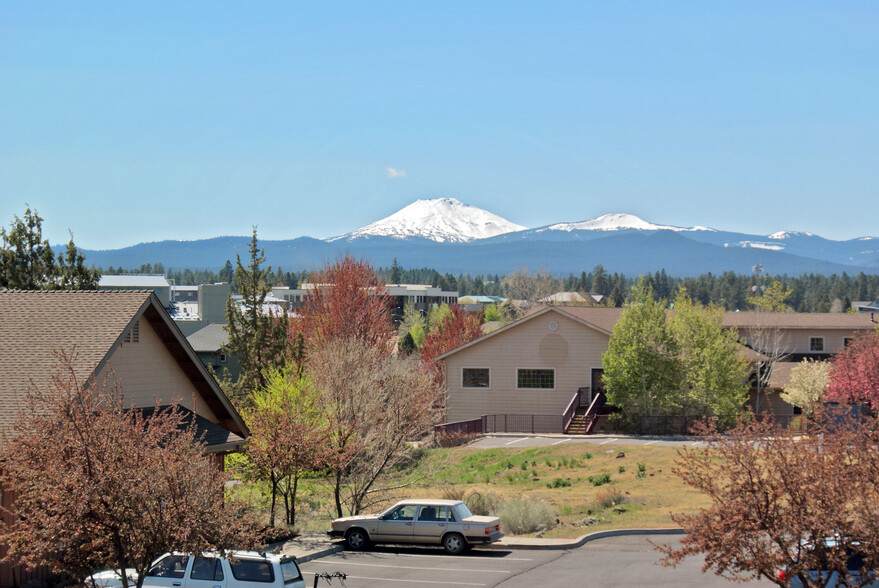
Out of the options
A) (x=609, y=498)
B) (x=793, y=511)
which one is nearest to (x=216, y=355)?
(x=609, y=498)

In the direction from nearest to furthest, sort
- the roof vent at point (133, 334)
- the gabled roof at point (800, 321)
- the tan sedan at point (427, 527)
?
the roof vent at point (133, 334)
the tan sedan at point (427, 527)
the gabled roof at point (800, 321)

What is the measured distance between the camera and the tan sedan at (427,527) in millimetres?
22953

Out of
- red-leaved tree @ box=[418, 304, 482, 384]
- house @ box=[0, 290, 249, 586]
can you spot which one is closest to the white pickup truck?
house @ box=[0, 290, 249, 586]

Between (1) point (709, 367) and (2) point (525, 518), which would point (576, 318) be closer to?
(1) point (709, 367)

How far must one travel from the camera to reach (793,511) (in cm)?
1188

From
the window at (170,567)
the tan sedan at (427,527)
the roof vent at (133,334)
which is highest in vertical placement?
the roof vent at (133,334)

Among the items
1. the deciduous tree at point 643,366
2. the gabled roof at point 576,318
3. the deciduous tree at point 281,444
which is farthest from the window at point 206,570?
the gabled roof at point 576,318

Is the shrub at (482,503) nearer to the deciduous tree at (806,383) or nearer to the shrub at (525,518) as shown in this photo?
the shrub at (525,518)

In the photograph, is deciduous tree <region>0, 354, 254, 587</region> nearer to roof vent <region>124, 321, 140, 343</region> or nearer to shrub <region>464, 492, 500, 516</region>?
roof vent <region>124, 321, 140, 343</region>

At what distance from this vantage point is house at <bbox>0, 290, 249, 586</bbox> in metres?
18.4

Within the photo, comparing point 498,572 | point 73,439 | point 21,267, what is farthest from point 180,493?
point 21,267

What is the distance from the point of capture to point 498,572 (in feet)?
67.0

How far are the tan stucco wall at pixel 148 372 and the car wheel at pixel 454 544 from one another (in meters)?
7.42

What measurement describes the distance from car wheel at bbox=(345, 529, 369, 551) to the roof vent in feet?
25.9
